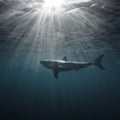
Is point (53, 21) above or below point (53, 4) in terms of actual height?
below

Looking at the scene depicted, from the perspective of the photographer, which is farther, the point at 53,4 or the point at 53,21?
the point at 53,21

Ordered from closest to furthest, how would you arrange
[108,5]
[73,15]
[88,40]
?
[108,5], [73,15], [88,40]

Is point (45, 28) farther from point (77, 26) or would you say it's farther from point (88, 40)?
point (88, 40)

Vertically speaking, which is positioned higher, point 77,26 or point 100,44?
point 77,26

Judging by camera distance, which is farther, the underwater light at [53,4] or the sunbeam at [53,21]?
the sunbeam at [53,21]

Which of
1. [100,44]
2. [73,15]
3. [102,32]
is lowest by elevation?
[100,44]

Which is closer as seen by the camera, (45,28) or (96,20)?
(96,20)

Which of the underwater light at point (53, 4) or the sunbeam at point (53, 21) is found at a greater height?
the underwater light at point (53, 4)

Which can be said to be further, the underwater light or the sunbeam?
the sunbeam

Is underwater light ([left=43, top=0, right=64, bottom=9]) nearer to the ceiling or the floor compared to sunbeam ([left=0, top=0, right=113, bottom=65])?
nearer to the ceiling

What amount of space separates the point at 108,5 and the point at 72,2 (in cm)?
251

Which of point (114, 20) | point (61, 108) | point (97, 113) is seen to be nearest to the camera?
point (114, 20)

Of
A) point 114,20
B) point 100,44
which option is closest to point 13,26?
point 114,20

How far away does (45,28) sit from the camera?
21.6 metres
